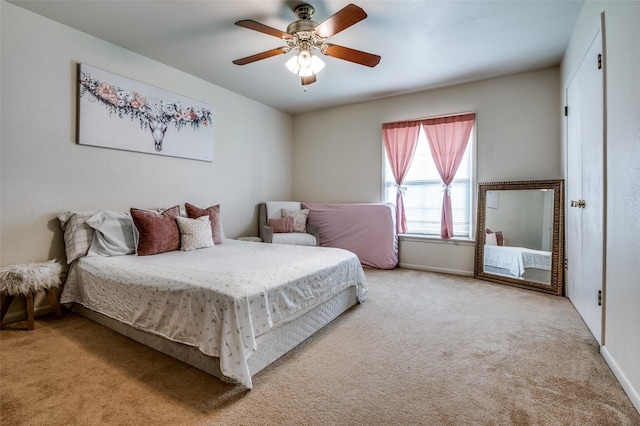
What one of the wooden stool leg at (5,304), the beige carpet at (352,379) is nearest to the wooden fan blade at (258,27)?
the beige carpet at (352,379)

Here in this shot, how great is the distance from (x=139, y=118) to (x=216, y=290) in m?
2.48

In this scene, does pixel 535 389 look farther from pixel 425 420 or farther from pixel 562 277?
pixel 562 277

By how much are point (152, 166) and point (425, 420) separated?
3.36m

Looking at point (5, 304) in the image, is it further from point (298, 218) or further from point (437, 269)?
point (437, 269)

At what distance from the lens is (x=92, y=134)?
281cm

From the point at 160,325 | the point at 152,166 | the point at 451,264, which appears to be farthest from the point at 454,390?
the point at 152,166

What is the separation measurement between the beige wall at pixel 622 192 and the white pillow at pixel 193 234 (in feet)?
10.3

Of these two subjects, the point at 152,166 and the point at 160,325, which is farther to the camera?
the point at 152,166

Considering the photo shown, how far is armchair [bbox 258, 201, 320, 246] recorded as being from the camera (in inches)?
163

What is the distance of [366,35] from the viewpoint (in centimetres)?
279

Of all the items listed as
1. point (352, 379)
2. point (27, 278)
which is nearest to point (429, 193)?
point (352, 379)

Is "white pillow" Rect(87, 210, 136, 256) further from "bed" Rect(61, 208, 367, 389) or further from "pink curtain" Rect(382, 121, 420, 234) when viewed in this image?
"pink curtain" Rect(382, 121, 420, 234)

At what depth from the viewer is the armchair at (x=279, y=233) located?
4.13 metres

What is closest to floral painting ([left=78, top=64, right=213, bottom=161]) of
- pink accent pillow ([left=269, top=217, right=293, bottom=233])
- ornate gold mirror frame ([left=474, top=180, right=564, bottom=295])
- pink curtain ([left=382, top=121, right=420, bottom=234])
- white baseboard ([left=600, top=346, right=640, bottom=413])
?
pink accent pillow ([left=269, top=217, right=293, bottom=233])
